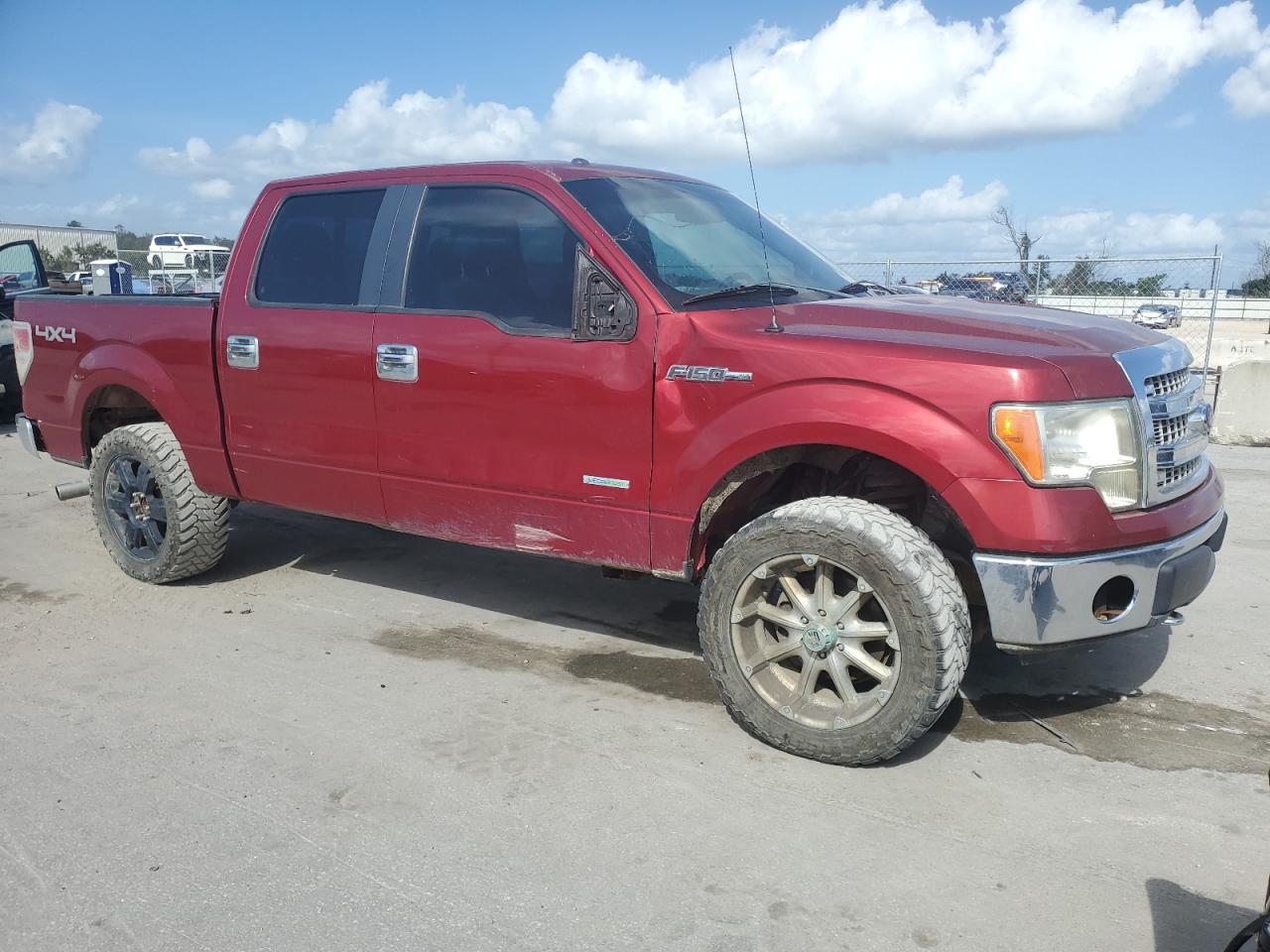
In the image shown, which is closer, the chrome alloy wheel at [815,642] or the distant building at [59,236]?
the chrome alloy wheel at [815,642]

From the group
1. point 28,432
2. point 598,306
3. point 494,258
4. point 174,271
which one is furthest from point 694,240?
point 174,271

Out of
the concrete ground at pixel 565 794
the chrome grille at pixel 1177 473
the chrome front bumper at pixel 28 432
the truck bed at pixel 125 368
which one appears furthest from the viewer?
the chrome front bumper at pixel 28 432

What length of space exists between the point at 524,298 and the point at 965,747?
7.61 feet

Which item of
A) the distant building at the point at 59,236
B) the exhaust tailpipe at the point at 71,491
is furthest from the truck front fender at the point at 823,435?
the distant building at the point at 59,236

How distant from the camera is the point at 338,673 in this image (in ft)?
14.0

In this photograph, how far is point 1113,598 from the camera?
3230 mm

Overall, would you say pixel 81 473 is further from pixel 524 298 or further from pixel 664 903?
pixel 664 903

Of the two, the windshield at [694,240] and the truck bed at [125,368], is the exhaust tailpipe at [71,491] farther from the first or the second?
the windshield at [694,240]

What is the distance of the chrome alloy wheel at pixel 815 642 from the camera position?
11.0 ft

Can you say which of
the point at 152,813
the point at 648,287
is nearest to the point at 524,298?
the point at 648,287

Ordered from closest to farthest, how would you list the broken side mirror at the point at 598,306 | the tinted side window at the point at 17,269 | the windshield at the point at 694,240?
the broken side mirror at the point at 598,306 < the windshield at the point at 694,240 < the tinted side window at the point at 17,269

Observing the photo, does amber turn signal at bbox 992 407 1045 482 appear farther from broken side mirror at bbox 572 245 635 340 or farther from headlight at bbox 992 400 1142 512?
broken side mirror at bbox 572 245 635 340

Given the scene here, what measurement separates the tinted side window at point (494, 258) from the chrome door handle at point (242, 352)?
90 centimetres

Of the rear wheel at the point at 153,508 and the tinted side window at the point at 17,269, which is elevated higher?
the tinted side window at the point at 17,269
